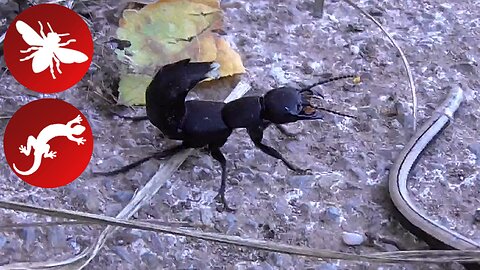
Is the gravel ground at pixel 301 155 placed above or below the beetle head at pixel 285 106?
below

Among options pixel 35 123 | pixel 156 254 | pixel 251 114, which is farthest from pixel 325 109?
pixel 35 123

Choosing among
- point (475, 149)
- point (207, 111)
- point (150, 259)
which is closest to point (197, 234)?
point (150, 259)

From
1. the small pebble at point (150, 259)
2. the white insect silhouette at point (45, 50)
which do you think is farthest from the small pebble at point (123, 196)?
the white insect silhouette at point (45, 50)

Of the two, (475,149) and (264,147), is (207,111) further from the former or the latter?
(475,149)

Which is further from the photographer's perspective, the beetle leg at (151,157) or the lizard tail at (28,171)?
the beetle leg at (151,157)

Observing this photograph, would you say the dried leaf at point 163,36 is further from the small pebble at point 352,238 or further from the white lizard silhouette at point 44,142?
the small pebble at point 352,238
